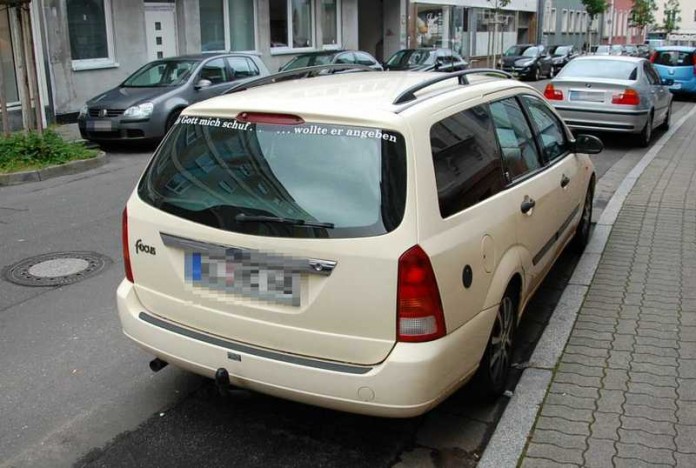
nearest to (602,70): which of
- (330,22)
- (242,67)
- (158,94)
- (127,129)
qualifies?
(242,67)

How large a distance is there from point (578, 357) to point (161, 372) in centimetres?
248

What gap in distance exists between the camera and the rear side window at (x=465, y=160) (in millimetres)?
3344

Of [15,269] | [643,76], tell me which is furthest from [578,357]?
[643,76]

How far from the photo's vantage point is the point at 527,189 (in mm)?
4277

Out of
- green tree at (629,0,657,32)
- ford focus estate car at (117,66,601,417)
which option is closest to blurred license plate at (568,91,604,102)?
ford focus estate car at (117,66,601,417)

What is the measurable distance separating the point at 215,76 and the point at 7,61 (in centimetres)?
467

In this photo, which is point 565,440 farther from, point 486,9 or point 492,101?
point 486,9

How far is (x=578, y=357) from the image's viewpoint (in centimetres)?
441

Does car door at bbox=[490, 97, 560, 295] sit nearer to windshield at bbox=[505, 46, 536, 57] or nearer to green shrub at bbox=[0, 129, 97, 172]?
green shrub at bbox=[0, 129, 97, 172]

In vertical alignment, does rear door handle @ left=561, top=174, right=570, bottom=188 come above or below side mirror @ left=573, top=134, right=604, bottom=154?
below

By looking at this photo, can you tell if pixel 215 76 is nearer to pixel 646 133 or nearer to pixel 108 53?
pixel 108 53

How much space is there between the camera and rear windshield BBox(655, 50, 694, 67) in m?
23.5

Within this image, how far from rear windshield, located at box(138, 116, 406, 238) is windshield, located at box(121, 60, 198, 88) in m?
10.5

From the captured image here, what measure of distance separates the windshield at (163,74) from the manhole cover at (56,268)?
24.8 feet
